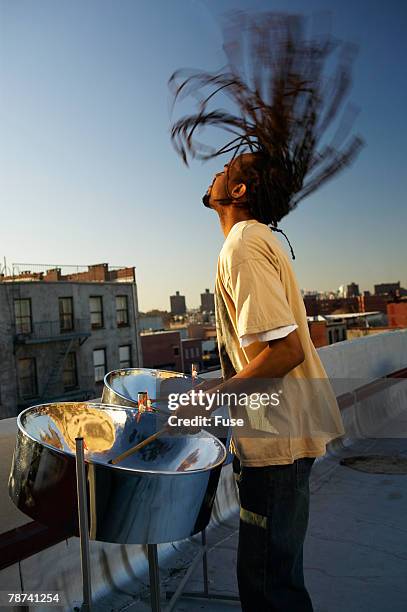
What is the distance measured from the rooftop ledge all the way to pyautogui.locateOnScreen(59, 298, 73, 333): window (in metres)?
16.4

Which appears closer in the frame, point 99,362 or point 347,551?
point 347,551

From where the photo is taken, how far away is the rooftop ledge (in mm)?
1743

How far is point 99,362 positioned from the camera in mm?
20188

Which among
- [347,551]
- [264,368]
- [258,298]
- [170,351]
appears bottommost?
[170,351]

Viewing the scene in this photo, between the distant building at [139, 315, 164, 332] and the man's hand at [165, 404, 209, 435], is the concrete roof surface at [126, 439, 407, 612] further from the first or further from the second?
the distant building at [139, 315, 164, 332]

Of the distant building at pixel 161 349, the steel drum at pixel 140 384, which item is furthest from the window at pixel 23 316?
the steel drum at pixel 140 384

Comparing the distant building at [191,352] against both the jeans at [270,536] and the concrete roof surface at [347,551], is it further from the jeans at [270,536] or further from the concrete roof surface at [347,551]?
the jeans at [270,536]

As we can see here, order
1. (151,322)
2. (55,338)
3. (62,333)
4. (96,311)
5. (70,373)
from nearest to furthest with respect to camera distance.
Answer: (55,338) → (62,333) → (70,373) → (96,311) → (151,322)

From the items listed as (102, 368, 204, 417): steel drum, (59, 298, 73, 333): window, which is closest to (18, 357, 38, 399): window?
(59, 298, 73, 333): window

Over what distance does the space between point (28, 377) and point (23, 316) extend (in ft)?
6.70

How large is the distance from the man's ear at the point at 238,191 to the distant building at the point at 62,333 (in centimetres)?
1677

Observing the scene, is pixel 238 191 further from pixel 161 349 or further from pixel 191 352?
pixel 191 352

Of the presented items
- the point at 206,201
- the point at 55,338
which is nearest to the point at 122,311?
the point at 55,338

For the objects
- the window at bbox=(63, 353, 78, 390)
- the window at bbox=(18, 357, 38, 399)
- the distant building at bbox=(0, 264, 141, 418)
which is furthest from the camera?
the window at bbox=(63, 353, 78, 390)
